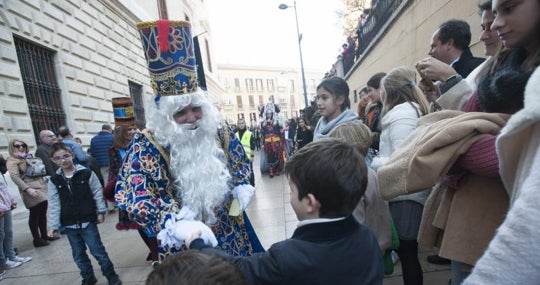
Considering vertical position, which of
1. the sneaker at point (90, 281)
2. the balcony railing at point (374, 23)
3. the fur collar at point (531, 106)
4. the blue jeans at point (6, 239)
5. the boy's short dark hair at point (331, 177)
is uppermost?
the balcony railing at point (374, 23)

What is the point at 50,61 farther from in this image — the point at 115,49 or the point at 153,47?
the point at 153,47

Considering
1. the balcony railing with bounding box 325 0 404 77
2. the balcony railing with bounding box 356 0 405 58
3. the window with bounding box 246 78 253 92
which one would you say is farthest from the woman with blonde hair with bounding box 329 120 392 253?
the window with bounding box 246 78 253 92

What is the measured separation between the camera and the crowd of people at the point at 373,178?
77cm

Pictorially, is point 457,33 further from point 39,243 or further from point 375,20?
point 375,20

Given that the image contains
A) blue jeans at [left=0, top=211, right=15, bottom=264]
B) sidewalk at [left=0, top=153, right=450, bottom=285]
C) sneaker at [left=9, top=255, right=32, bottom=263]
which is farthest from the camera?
sneaker at [left=9, top=255, right=32, bottom=263]

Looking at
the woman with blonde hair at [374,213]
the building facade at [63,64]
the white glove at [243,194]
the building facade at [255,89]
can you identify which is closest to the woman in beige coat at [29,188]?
the building facade at [63,64]

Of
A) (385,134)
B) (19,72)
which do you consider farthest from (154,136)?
(19,72)

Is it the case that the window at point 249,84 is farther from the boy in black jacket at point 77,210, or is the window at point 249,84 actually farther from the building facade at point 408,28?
the boy in black jacket at point 77,210

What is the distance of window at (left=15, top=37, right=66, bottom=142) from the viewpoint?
6316mm

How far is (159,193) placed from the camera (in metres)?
1.76

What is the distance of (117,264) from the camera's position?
377 centimetres

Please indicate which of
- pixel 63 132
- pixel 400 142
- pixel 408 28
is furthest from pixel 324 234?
pixel 408 28

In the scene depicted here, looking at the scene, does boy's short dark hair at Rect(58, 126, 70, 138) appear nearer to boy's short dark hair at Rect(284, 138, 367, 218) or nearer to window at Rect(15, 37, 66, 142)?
window at Rect(15, 37, 66, 142)

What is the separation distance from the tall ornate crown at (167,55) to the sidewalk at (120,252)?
7.92ft
